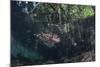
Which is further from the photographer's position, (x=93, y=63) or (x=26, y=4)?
(x=93, y=63)

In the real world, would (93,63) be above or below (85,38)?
below

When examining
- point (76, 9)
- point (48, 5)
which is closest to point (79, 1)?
point (76, 9)

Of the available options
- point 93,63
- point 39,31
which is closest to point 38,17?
point 39,31

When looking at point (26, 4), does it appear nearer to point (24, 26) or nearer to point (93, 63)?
point (24, 26)

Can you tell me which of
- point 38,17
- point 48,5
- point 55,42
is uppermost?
point 48,5
